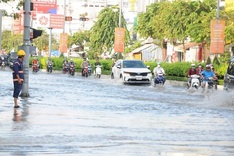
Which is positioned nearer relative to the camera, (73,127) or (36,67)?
(73,127)

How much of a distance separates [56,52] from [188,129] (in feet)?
428

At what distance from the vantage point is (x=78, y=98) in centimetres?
3353

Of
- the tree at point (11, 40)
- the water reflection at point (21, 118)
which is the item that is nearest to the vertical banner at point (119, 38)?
the water reflection at point (21, 118)

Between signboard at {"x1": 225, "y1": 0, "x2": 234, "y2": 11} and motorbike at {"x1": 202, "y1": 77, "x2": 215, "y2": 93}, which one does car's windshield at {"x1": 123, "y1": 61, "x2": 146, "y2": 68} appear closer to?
motorbike at {"x1": 202, "y1": 77, "x2": 215, "y2": 93}

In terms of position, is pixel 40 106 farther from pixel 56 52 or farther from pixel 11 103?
pixel 56 52

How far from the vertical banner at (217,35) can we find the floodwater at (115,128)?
25.3 meters

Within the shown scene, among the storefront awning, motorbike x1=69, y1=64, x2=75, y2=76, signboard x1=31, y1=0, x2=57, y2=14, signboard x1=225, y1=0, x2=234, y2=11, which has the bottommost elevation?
motorbike x1=69, y1=64, x2=75, y2=76

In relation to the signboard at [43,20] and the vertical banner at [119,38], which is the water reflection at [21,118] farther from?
the signboard at [43,20]

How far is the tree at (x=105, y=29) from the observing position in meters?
103

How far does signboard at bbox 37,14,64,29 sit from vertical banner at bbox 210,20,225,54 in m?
46.0

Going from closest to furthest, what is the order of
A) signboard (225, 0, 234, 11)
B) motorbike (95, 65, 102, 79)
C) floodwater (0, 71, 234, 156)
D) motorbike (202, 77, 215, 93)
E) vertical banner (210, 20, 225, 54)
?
floodwater (0, 71, 234, 156)
motorbike (202, 77, 215, 93)
vertical banner (210, 20, 225, 54)
motorbike (95, 65, 102, 79)
signboard (225, 0, 234, 11)

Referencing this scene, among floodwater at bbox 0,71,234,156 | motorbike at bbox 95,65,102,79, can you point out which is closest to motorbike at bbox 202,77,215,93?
floodwater at bbox 0,71,234,156

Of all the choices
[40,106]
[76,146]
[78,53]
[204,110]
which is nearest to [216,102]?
[204,110]

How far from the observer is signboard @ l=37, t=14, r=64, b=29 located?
332 ft
